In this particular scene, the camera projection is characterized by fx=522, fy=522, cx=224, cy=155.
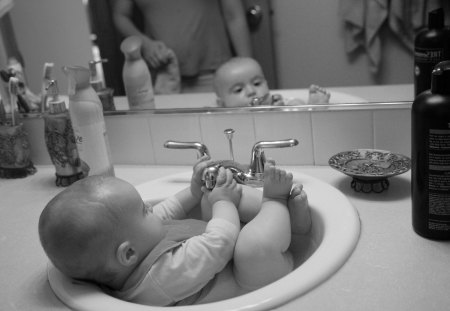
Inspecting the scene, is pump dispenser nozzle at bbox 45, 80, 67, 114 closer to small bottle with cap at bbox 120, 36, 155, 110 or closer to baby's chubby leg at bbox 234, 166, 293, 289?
small bottle with cap at bbox 120, 36, 155, 110

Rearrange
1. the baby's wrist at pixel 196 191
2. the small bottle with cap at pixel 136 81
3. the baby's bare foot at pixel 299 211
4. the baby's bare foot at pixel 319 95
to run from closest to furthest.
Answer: the baby's bare foot at pixel 299 211 < the baby's wrist at pixel 196 191 < the baby's bare foot at pixel 319 95 < the small bottle with cap at pixel 136 81

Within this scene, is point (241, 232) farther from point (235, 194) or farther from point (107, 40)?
point (107, 40)

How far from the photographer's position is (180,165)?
1281mm

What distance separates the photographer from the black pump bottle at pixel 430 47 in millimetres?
972

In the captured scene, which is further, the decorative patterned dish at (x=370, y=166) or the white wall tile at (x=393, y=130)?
the white wall tile at (x=393, y=130)

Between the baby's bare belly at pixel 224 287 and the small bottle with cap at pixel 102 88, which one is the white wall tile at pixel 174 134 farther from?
the baby's bare belly at pixel 224 287

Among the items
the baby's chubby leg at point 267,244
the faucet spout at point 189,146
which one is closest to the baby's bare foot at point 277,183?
the baby's chubby leg at point 267,244

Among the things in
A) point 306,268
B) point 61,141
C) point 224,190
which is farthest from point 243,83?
point 306,268

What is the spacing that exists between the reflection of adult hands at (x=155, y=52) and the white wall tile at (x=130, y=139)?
0.14 metres

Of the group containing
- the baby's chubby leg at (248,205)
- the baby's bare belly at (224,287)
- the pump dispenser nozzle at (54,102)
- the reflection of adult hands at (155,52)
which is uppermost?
the reflection of adult hands at (155,52)

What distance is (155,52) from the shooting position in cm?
124

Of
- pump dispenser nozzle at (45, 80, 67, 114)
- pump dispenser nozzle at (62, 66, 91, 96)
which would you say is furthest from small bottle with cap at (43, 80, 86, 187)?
pump dispenser nozzle at (62, 66, 91, 96)

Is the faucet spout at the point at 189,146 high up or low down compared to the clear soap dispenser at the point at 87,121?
down

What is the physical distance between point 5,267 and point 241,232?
0.41 metres
